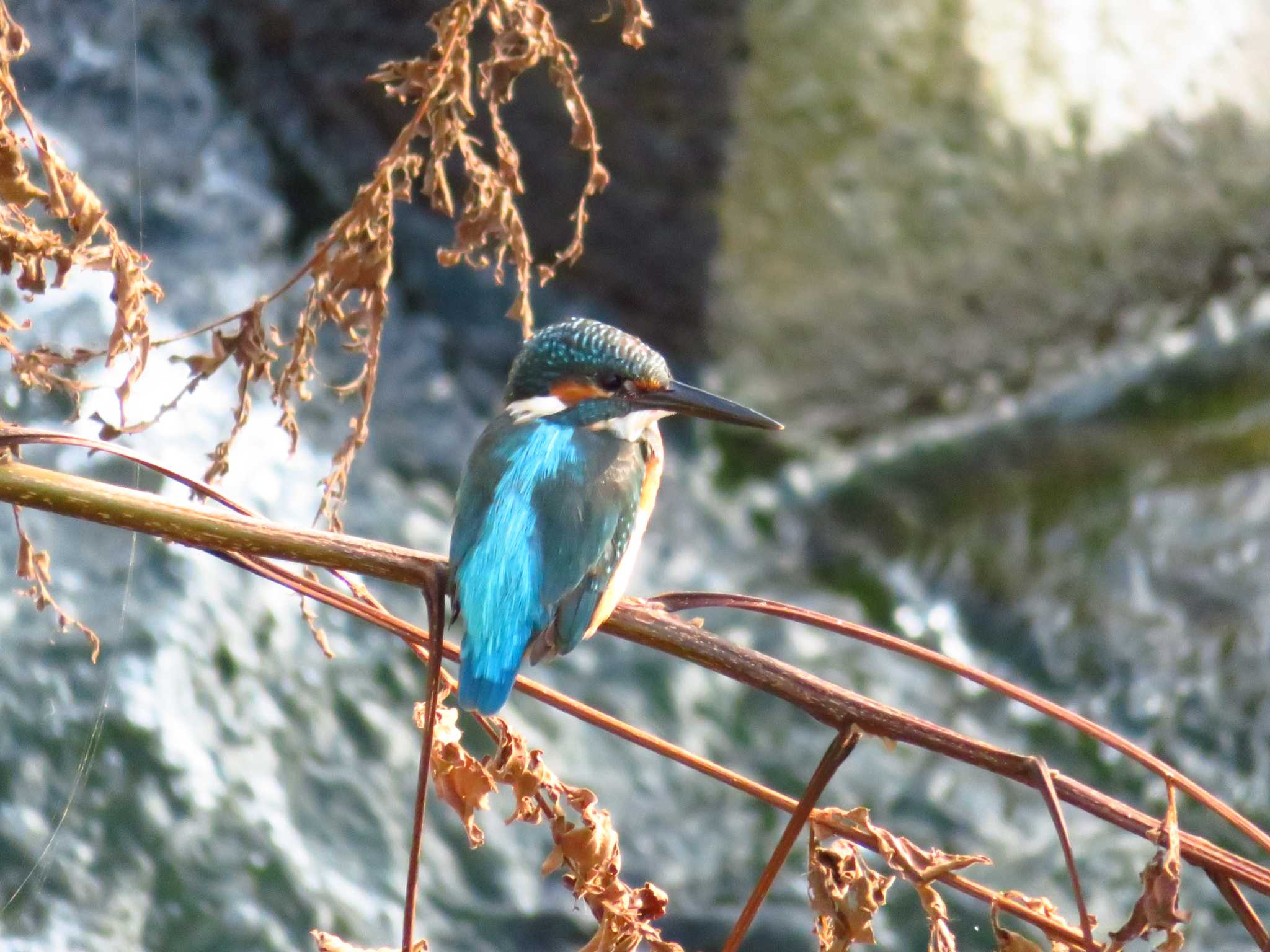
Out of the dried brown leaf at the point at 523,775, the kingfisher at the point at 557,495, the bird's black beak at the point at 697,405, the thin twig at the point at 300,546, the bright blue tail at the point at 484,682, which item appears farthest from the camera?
the bird's black beak at the point at 697,405

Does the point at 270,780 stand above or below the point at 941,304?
below

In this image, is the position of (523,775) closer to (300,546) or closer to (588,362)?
(300,546)

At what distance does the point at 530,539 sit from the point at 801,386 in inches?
121

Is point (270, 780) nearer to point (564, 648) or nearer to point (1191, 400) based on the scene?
point (564, 648)

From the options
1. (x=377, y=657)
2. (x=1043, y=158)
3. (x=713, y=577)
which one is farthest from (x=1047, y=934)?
(x=1043, y=158)

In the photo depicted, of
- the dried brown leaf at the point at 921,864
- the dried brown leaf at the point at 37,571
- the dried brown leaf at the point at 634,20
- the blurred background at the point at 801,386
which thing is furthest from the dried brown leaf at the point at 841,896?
the blurred background at the point at 801,386

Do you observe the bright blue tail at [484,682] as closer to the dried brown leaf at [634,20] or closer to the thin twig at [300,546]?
the thin twig at [300,546]

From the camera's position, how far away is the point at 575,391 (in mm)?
2082

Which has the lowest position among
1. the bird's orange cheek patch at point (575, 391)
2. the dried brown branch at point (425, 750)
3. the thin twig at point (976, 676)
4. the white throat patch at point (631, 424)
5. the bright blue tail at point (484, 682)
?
the dried brown branch at point (425, 750)

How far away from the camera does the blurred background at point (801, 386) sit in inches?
145

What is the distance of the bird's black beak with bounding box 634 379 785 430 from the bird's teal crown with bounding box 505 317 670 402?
0.06 feet

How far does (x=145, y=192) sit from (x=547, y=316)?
4.13ft

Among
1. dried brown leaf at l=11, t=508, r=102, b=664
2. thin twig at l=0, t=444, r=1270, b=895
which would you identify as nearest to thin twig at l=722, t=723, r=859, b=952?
thin twig at l=0, t=444, r=1270, b=895

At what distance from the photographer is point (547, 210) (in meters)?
4.67
